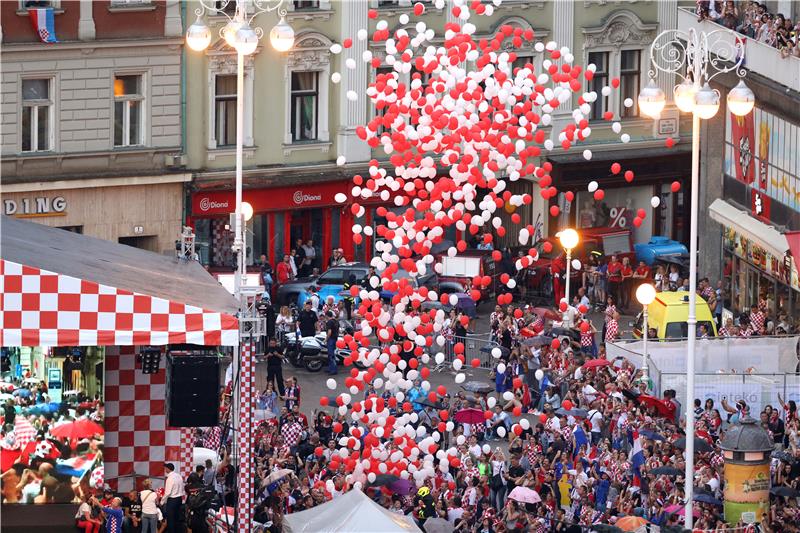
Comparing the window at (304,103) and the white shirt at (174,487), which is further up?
the window at (304,103)

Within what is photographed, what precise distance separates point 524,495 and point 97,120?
Result: 19.4 meters

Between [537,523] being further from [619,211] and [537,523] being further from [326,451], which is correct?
[619,211]

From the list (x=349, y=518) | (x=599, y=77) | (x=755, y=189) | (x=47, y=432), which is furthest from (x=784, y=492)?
(x=599, y=77)

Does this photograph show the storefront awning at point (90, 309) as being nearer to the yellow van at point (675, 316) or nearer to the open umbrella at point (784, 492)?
the open umbrella at point (784, 492)

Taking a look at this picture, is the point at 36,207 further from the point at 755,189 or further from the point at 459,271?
the point at 755,189

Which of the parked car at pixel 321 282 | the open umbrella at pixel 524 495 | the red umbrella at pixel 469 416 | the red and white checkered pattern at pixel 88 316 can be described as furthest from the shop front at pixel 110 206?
the red and white checkered pattern at pixel 88 316

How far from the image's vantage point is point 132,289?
22953 millimetres

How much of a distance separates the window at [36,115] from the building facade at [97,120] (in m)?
0.02

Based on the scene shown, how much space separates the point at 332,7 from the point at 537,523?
21.6 metres

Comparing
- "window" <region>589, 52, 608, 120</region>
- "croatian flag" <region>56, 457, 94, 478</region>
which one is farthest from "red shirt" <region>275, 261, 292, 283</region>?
"croatian flag" <region>56, 457, 94, 478</region>

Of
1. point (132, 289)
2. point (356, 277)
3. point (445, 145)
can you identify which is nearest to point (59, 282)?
point (132, 289)

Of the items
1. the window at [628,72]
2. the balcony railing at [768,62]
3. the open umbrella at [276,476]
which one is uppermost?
the window at [628,72]

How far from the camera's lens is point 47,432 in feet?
77.2

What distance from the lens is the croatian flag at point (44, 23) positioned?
41.5m
